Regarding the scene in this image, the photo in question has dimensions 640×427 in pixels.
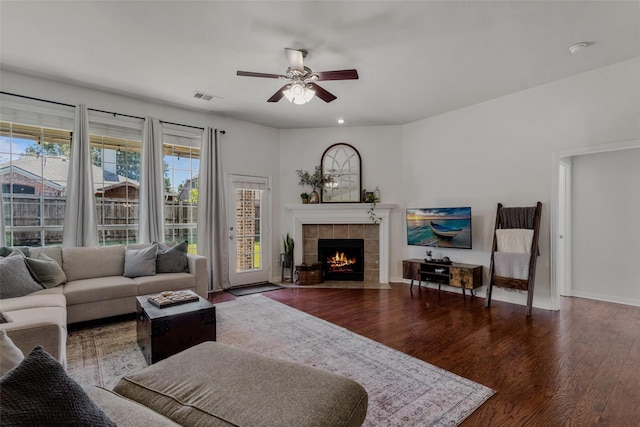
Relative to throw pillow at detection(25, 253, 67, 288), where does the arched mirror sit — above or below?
above

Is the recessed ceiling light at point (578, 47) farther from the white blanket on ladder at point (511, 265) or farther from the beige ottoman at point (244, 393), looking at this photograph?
the beige ottoman at point (244, 393)

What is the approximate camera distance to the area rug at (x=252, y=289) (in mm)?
4953

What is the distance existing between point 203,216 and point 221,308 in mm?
1582

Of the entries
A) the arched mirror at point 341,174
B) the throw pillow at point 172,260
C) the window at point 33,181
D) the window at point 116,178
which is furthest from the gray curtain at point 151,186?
the arched mirror at point 341,174

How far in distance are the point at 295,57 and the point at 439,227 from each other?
3.28m

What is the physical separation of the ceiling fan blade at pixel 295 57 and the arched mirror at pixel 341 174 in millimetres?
2780

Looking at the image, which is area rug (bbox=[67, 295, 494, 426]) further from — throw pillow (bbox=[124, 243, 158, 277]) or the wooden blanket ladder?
the wooden blanket ladder

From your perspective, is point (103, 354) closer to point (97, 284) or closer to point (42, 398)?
point (97, 284)

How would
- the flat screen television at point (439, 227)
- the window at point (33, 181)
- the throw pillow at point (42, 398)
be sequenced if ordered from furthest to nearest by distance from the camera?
the flat screen television at point (439, 227) < the window at point (33, 181) < the throw pillow at point (42, 398)

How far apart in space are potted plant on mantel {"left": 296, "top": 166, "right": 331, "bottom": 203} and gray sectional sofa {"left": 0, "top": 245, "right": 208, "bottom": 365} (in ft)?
7.73

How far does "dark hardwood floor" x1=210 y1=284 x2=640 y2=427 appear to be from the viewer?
202 cm

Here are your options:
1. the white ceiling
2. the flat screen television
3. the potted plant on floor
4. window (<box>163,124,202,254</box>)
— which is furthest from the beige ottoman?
the potted plant on floor

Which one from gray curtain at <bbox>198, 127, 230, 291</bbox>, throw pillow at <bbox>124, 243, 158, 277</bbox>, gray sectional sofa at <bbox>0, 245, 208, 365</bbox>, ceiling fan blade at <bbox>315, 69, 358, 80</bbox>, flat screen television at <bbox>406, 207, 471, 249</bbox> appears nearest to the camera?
gray sectional sofa at <bbox>0, 245, 208, 365</bbox>

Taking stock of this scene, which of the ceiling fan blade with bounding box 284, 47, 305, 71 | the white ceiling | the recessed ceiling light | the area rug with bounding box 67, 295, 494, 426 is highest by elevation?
the white ceiling
